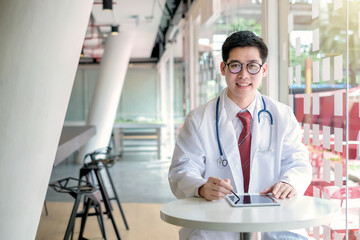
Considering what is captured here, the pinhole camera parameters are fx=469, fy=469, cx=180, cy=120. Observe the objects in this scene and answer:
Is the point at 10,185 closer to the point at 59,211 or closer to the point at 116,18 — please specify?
the point at 59,211

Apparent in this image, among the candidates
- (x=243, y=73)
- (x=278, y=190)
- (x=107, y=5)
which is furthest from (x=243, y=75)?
(x=107, y=5)

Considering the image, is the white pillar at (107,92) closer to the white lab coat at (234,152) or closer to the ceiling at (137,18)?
the ceiling at (137,18)

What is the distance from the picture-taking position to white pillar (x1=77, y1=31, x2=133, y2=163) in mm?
10305

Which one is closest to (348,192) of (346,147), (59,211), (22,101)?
(346,147)

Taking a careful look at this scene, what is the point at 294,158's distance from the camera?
2.15 meters

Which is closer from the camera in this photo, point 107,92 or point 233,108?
point 233,108

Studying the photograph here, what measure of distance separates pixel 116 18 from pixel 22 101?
25.3 feet

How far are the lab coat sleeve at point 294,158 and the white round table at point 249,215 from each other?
0.20 meters

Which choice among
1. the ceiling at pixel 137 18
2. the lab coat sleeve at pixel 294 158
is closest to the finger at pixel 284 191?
the lab coat sleeve at pixel 294 158

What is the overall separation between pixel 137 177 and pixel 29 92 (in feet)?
19.1

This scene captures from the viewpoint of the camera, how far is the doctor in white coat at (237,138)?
2105mm

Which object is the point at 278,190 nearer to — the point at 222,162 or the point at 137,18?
the point at 222,162

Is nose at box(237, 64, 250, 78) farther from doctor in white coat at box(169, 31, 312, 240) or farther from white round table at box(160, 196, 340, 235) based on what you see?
white round table at box(160, 196, 340, 235)


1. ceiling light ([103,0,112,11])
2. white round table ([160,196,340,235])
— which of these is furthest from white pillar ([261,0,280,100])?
ceiling light ([103,0,112,11])
